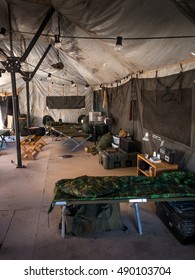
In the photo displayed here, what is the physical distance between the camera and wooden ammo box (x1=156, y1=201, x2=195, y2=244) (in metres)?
2.55

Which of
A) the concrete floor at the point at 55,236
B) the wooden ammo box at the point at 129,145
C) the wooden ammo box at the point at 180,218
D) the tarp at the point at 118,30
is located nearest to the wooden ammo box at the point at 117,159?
the wooden ammo box at the point at 129,145

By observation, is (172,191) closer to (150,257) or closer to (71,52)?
(150,257)

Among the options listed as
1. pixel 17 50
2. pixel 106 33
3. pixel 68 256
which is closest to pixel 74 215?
pixel 68 256

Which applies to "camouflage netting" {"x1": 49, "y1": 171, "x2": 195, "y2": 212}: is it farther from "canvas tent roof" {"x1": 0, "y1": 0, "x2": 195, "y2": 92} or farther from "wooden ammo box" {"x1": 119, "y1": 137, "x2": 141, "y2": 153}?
"wooden ammo box" {"x1": 119, "y1": 137, "x2": 141, "y2": 153}

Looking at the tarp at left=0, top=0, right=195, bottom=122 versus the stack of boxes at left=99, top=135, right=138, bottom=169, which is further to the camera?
the stack of boxes at left=99, top=135, right=138, bottom=169

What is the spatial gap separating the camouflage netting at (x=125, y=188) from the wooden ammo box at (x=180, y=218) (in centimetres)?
15

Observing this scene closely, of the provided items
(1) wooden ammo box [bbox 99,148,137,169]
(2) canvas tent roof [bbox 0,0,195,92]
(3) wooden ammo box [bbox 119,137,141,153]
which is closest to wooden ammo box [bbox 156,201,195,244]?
(2) canvas tent roof [bbox 0,0,195,92]

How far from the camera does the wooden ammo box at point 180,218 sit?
255 cm

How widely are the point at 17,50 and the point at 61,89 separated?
3.86 m

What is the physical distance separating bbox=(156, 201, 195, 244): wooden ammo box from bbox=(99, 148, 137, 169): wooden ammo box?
7.75 feet

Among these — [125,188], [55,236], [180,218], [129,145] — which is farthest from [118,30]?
[55,236]

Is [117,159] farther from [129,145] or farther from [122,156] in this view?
[129,145]

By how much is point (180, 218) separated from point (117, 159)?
2.89 metres

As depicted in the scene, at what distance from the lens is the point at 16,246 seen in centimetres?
259
